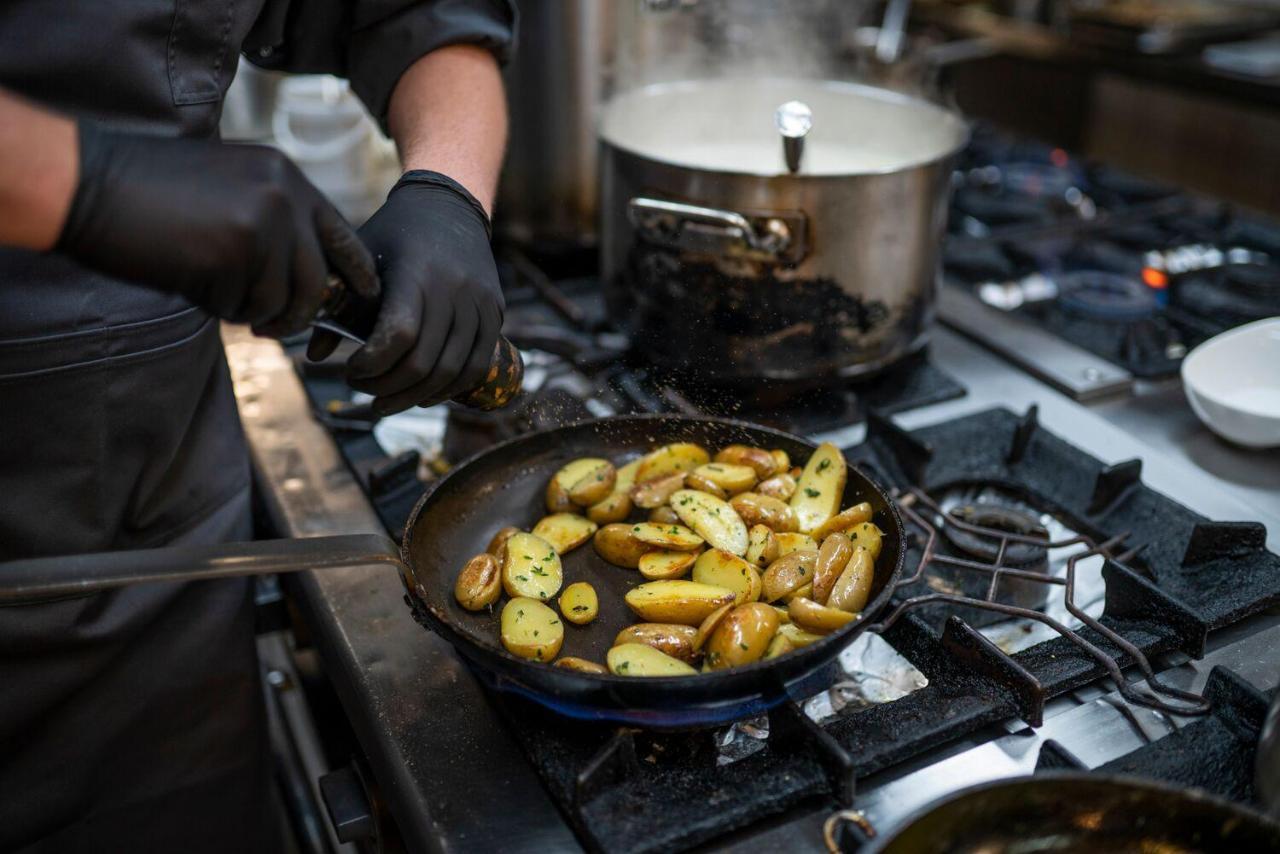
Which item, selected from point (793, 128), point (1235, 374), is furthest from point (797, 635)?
point (1235, 374)

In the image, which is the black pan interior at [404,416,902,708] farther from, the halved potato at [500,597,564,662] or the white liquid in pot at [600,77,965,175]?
the white liquid in pot at [600,77,965,175]

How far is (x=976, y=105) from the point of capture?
391 centimetres

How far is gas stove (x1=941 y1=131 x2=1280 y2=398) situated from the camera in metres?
1.52

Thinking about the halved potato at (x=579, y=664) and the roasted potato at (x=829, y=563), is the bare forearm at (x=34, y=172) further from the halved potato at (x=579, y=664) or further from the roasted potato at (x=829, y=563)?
the roasted potato at (x=829, y=563)

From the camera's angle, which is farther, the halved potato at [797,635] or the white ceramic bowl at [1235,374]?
the white ceramic bowl at [1235,374]

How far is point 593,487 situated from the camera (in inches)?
42.0

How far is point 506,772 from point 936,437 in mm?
731

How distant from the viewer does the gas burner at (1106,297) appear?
1.59 m

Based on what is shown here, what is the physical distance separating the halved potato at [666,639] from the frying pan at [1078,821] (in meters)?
0.26

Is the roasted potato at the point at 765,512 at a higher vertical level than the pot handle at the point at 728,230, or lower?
lower

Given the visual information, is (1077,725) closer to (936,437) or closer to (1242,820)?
(1242,820)

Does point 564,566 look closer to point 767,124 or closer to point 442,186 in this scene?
point 442,186

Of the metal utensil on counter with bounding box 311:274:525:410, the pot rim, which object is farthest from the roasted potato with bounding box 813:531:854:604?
the pot rim

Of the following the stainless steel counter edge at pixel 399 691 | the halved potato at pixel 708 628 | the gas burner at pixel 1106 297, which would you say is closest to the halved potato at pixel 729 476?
the halved potato at pixel 708 628
